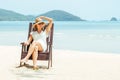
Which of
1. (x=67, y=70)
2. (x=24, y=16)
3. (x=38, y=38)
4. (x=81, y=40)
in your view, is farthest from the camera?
(x=24, y=16)

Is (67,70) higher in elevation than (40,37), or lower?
lower

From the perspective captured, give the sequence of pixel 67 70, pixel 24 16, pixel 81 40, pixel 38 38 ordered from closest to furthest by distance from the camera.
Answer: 1. pixel 67 70
2. pixel 38 38
3. pixel 81 40
4. pixel 24 16

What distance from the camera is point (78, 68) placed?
7.93m

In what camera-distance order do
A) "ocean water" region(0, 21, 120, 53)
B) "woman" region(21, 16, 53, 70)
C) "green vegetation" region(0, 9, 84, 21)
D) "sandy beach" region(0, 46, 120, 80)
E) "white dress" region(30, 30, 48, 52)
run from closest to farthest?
"sandy beach" region(0, 46, 120, 80)
"woman" region(21, 16, 53, 70)
"white dress" region(30, 30, 48, 52)
"ocean water" region(0, 21, 120, 53)
"green vegetation" region(0, 9, 84, 21)

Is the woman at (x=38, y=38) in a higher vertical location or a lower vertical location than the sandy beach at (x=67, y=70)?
higher

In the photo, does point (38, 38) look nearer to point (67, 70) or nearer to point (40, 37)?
point (40, 37)

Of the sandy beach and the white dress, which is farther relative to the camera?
the white dress

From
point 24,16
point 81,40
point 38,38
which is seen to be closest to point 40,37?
point 38,38

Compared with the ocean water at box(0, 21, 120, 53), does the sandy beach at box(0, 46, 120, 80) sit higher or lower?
higher

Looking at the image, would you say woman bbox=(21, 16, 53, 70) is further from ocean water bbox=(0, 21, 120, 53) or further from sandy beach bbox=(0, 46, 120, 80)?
ocean water bbox=(0, 21, 120, 53)

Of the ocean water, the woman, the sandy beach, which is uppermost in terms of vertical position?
the woman

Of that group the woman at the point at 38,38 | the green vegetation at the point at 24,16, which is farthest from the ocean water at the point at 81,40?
the green vegetation at the point at 24,16

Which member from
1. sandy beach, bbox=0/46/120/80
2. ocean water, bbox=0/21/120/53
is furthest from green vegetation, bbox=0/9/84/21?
sandy beach, bbox=0/46/120/80

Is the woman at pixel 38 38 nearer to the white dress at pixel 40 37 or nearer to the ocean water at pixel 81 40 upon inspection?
the white dress at pixel 40 37
